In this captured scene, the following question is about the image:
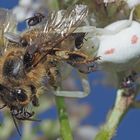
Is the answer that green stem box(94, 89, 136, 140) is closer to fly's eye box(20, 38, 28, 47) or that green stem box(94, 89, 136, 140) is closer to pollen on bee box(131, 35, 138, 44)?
pollen on bee box(131, 35, 138, 44)

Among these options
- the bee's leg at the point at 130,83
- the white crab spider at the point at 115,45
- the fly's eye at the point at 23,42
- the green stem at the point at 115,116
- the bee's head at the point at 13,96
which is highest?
the fly's eye at the point at 23,42

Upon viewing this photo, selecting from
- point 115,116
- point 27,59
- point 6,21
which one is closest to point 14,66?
point 27,59

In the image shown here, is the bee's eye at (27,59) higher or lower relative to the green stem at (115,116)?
higher

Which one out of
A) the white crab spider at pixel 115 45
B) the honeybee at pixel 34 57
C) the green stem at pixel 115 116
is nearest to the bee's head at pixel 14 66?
the honeybee at pixel 34 57

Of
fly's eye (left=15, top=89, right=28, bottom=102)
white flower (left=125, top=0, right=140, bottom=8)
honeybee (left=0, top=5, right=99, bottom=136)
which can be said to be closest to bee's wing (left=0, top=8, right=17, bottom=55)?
honeybee (left=0, top=5, right=99, bottom=136)

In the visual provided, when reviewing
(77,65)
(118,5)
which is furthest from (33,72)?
(118,5)

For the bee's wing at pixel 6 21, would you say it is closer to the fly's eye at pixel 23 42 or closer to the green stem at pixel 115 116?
the fly's eye at pixel 23 42
